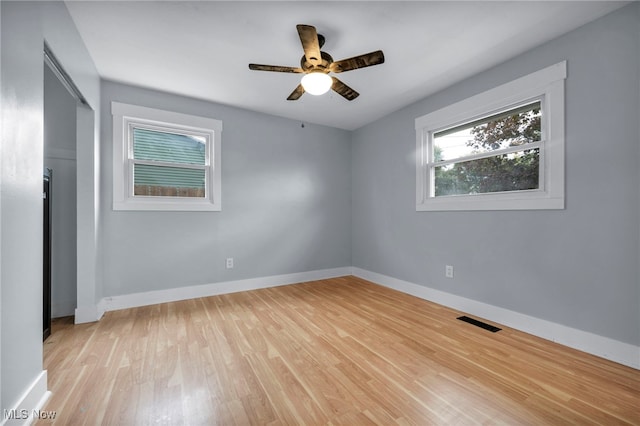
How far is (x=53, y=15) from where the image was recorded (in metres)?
1.63

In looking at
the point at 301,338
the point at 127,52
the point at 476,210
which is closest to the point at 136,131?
the point at 127,52

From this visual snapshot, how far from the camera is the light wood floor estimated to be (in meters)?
1.36

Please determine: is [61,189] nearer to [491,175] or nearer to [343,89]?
[343,89]

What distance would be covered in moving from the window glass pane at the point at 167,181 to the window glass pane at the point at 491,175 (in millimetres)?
3096

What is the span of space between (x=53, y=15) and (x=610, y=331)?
170 inches

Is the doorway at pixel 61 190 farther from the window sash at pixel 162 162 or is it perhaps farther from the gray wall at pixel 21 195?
the gray wall at pixel 21 195

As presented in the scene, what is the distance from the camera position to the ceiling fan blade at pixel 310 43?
1.67 meters

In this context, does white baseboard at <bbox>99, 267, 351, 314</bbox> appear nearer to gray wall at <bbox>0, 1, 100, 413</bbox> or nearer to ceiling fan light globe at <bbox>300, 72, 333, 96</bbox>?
gray wall at <bbox>0, 1, 100, 413</bbox>

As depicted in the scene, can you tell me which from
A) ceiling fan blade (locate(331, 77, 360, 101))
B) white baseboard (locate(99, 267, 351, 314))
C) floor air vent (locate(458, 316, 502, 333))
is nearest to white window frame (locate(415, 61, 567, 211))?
floor air vent (locate(458, 316, 502, 333))

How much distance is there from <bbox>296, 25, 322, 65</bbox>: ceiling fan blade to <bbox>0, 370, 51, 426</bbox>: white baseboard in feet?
7.93

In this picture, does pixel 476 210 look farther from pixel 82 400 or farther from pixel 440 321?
pixel 82 400

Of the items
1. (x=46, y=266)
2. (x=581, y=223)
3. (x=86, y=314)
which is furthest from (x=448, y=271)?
(x=46, y=266)

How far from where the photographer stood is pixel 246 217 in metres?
3.70

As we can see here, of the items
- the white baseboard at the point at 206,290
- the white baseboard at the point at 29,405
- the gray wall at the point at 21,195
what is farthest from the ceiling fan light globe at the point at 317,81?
the white baseboard at the point at 206,290
